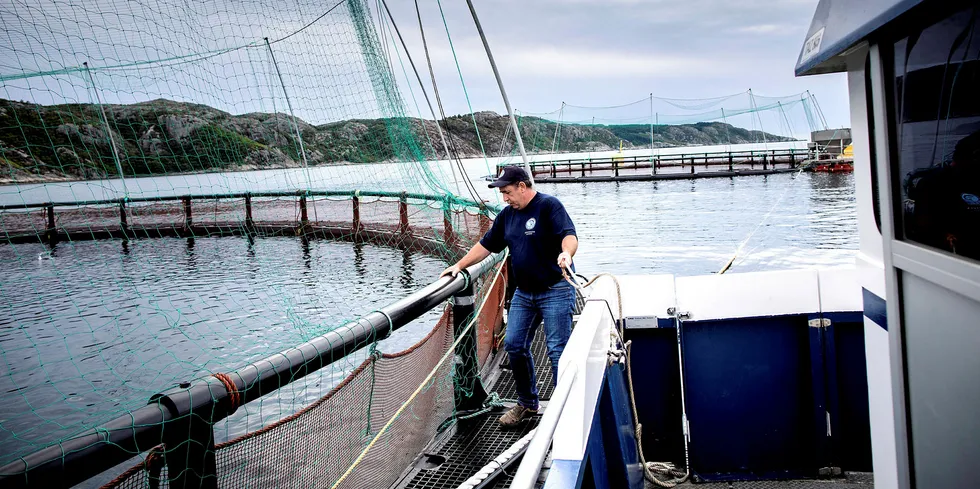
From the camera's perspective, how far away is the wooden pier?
42906 millimetres

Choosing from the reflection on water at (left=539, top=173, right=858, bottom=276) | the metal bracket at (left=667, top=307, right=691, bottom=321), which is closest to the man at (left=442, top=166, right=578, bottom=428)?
the metal bracket at (left=667, top=307, right=691, bottom=321)

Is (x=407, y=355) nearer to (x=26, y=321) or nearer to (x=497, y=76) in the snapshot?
(x=497, y=76)

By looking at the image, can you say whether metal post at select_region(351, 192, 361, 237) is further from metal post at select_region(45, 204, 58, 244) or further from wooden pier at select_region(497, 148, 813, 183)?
wooden pier at select_region(497, 148, 813, 183)

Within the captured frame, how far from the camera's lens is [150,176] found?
36.9 feet

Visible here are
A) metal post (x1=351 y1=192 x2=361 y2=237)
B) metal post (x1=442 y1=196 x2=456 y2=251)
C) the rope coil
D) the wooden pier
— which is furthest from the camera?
the wooden pier

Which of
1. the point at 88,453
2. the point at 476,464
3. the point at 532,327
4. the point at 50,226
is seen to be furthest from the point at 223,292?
the point at 50,226

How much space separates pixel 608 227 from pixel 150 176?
14.6 m

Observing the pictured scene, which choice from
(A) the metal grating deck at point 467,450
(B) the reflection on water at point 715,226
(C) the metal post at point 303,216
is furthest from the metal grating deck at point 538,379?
(C) the metal post at point 303,216

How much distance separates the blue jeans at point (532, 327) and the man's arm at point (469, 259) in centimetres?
40

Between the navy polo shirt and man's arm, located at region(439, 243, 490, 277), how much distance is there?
0.26 meters

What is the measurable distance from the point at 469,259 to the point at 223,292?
8.65 meters

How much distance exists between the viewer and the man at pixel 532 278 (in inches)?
175

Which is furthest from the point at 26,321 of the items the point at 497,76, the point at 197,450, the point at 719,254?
the point at 719,254

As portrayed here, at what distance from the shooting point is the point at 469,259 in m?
4.50
